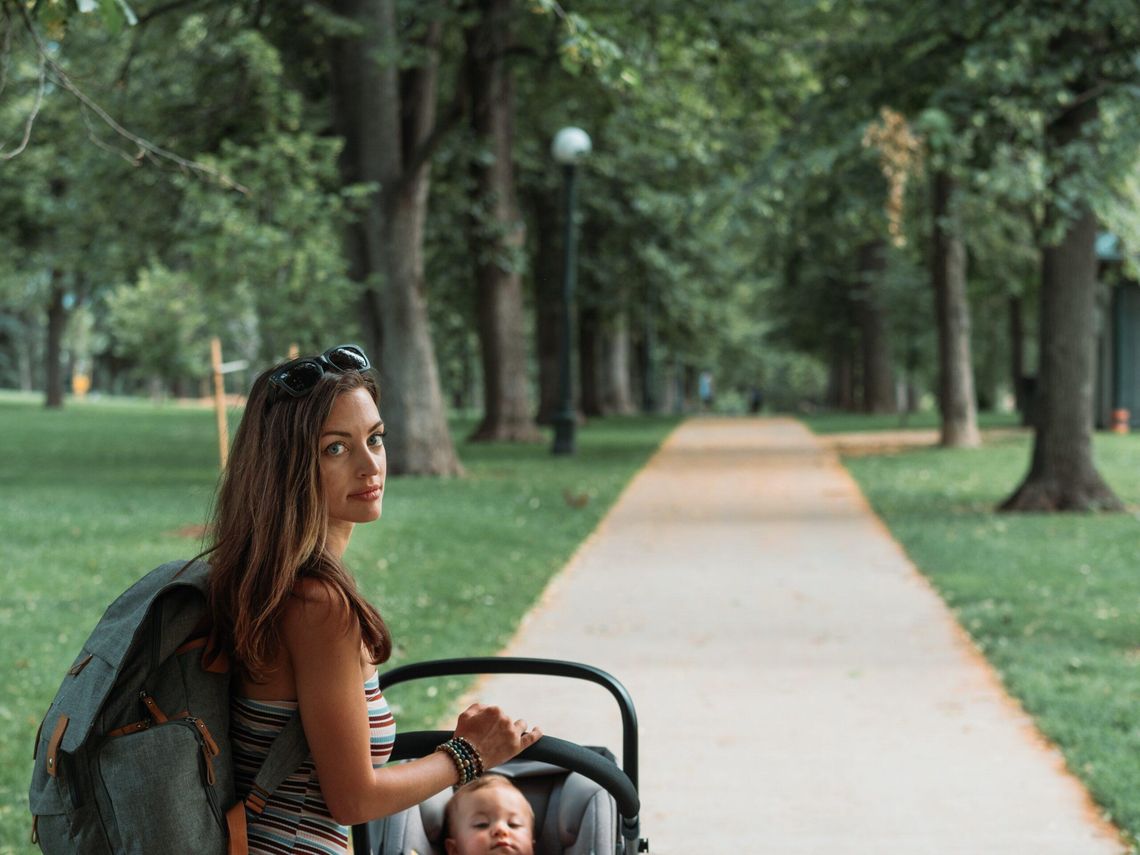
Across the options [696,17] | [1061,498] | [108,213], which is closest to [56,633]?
[1061,498]

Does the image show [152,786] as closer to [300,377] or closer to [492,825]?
[300,377]

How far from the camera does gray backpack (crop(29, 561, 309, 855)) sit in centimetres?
226

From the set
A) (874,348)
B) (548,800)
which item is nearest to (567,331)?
(874,348)

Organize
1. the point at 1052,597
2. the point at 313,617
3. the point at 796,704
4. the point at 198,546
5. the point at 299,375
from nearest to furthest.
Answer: the point at 313,617 < the point at 299,375 < the point at 796,704 < the point at 198,546 < the point at 1052,597

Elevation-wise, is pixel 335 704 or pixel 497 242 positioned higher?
pixel 497 242

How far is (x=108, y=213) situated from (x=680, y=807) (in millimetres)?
17467

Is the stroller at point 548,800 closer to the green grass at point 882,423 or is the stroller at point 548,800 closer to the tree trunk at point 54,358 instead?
the green grass at point 882,423

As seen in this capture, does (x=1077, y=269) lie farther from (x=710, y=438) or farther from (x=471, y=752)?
(x=710, y=438)

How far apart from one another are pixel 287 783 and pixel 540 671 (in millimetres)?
725

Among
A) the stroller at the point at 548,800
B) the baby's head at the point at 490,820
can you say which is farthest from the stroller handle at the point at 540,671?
the baby's head at the point at 490,820

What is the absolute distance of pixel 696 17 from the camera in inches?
702

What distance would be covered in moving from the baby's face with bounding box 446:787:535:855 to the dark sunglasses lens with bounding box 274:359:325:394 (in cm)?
111

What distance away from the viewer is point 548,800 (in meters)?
3.44

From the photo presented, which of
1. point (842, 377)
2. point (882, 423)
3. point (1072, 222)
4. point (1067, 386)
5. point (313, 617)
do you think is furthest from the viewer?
point (842, 377)
